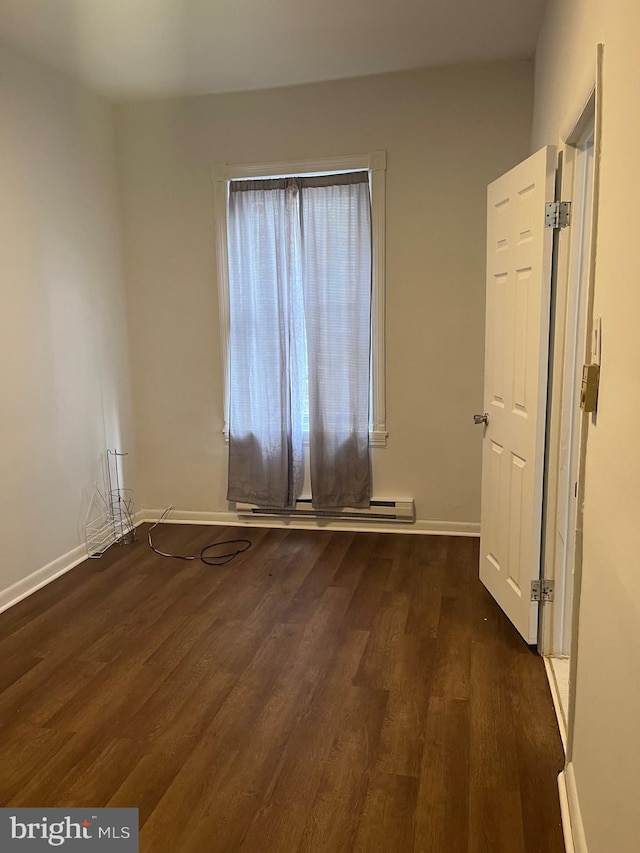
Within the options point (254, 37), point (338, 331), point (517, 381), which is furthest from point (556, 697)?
point (254, 37)

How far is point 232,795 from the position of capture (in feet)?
6.39

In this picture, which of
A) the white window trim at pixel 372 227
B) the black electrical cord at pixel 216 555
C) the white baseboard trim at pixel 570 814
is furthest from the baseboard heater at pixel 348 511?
the white baseboard trim at pixel 570 814

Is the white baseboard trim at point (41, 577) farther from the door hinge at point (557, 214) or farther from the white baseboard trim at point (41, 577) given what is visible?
the door hinge at point (557, 214)

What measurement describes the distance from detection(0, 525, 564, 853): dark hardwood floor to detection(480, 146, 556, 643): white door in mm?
297

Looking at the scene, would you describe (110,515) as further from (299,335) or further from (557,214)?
(557,214)

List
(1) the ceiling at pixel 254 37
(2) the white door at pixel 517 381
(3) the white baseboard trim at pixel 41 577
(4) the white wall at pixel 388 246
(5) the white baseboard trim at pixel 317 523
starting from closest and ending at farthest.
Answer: (2) the white door at pixel 517 381
(1) the ceiling at pixel 254 37
(3) the white baseboard trim at pixel 41 577
(4) the white wall at pixel 388 246
(5) the white baseboard trim at pixel 317 523

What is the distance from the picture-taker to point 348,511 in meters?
4.30

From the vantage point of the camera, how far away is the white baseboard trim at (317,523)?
420cm

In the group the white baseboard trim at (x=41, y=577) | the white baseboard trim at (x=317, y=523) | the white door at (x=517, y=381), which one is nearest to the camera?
the white door at (x=517, y=381)

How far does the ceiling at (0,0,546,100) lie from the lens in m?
2.95

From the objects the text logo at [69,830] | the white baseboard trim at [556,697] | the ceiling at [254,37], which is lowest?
the text logo at [69,830]

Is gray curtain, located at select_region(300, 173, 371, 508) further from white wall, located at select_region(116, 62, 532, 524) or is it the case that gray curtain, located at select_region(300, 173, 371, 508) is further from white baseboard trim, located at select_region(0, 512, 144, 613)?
white baseboard trim, located at select_region(0, 512, 144, 613)

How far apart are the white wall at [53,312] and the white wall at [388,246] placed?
26 cm

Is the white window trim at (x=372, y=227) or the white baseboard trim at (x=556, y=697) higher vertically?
the white window trim at (x=372, y=227)
